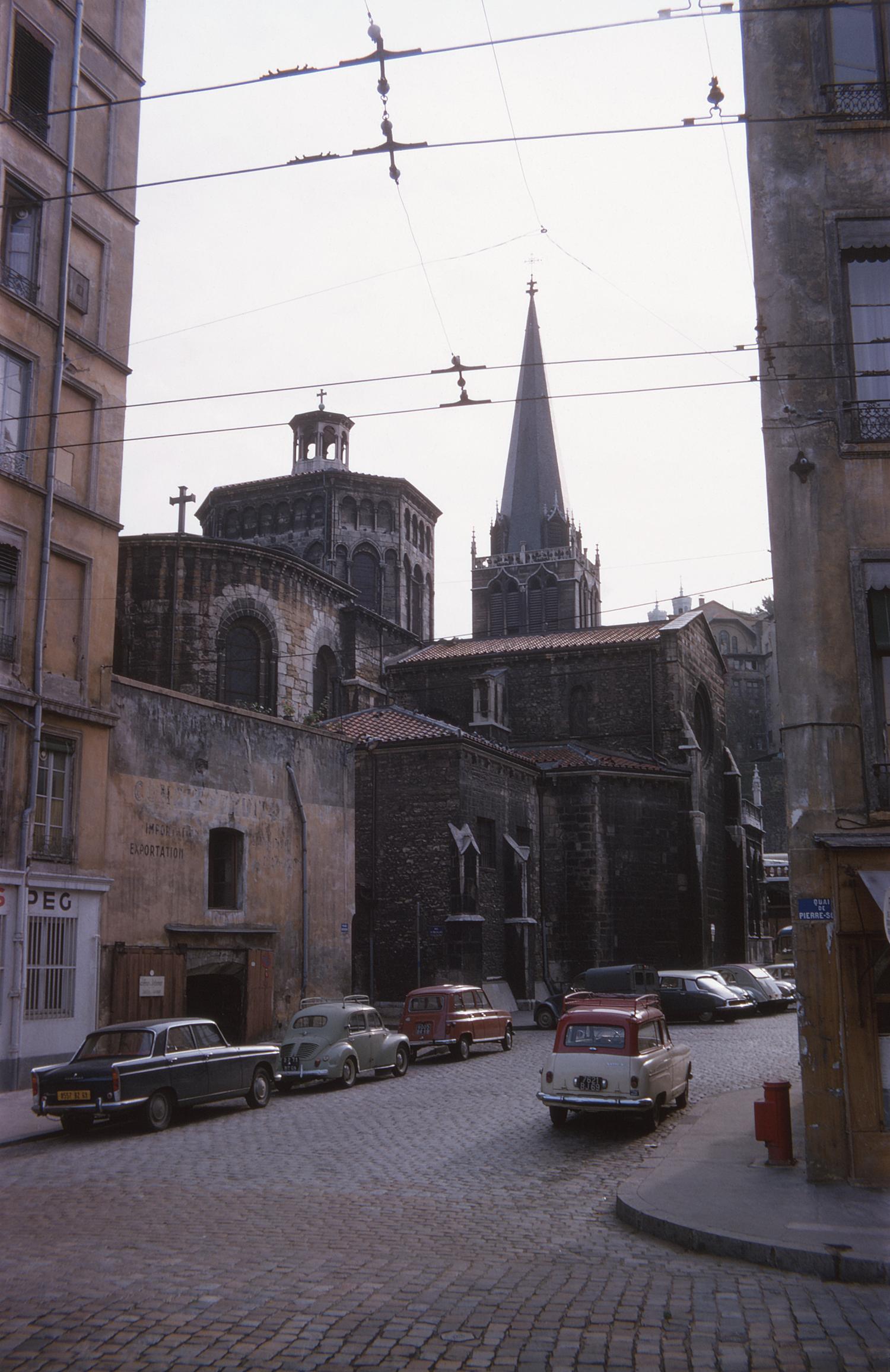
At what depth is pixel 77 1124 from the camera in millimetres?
15570

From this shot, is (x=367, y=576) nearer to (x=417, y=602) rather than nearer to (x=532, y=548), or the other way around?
(x=417, y=602)

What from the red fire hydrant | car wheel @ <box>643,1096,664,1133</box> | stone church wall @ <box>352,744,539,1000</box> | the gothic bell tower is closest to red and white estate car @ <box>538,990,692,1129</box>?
car wheel @ <box>643,1096,664,1133</box>

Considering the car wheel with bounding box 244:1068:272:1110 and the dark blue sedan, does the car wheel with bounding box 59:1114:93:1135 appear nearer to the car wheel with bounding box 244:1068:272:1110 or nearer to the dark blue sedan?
the dark blue sedan

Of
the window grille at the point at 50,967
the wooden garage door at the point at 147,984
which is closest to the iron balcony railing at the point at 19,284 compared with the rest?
the window grille at the point at 50,967

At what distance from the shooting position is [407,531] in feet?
202

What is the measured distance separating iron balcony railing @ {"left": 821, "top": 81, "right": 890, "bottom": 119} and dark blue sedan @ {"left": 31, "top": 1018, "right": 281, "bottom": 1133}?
1344 centimetres

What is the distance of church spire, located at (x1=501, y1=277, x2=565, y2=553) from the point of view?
229ft

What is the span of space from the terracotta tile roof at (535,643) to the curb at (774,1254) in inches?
1394

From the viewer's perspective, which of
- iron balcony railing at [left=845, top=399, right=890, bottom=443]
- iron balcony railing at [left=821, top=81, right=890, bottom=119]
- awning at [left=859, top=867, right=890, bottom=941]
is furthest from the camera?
iron balcony railing at [left=821, top=81, right=890, bottom=119]

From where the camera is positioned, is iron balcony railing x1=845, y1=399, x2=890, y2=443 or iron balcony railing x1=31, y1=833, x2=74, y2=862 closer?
iron balcony railing x1=845, y1=399, x2=890, y2=443

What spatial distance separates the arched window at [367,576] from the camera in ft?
195

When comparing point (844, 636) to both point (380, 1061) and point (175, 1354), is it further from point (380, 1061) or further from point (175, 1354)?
point (380, 1061)

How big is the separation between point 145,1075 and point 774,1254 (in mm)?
9028

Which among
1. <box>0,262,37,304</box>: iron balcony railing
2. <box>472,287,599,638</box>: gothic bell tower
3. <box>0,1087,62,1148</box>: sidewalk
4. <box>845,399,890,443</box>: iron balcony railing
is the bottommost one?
<box>0,1087,62,1148</box>: sidewalk
